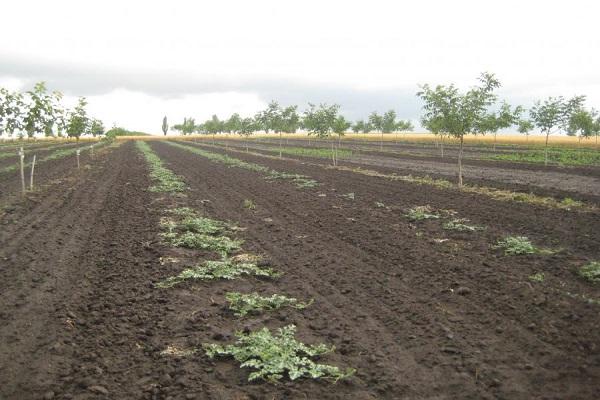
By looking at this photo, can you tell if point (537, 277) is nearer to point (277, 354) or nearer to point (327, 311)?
point (327, 311)

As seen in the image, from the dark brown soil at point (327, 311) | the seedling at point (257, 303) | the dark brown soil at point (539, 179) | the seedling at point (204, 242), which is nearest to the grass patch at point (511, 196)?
the dark brown soil at point (539, 179)

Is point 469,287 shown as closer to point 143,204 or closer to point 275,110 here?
point 143,204

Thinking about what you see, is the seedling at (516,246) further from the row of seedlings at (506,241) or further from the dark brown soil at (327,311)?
the dark brown soil at (327,311)

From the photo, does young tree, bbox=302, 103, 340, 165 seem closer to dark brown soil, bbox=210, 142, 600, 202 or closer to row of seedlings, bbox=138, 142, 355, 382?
dark brown soil, bbox=210, 142, 600, 202

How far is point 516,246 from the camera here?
930 centimetres

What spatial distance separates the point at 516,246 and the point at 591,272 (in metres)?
1.82

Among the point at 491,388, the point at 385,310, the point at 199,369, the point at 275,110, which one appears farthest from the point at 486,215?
the point at 275,110

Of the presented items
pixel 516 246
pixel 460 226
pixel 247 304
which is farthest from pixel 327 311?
pixel 460 226

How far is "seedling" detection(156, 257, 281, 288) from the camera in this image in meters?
7.64

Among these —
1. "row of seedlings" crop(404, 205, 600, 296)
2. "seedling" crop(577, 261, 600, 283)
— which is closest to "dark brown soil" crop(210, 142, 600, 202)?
"row of seedlings" crop(404, 205, 600, 296)

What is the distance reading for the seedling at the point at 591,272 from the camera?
7.34 metres

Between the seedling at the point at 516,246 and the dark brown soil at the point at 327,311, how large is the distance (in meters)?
0.38

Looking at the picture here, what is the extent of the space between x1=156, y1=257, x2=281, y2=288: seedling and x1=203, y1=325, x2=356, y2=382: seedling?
2.23 m

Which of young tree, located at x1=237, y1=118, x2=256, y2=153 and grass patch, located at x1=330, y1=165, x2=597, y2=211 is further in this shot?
young tree, located at x1=237, y1=118, x2=256, y2=153
